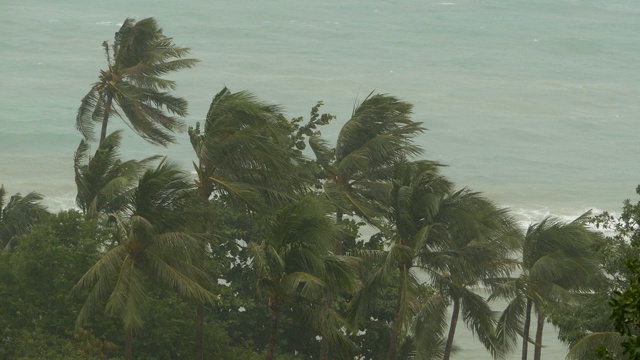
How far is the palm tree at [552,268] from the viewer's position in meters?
25.7

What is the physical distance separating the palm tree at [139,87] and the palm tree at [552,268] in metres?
10.6

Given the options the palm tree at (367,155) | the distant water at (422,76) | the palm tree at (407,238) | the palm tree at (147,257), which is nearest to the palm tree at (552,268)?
the palm tree at (407,238)

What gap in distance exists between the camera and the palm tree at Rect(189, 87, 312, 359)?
931 inches

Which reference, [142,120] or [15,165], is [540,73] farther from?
[142,120]

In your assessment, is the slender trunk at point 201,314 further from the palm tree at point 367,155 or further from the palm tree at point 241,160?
the palm tree at point 367,155

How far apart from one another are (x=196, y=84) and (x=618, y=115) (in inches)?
1117

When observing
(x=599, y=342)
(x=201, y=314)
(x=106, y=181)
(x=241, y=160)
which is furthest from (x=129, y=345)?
(x=599, y=342)

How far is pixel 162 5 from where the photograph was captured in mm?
130375

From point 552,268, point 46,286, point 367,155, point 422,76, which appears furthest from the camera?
point 422,76

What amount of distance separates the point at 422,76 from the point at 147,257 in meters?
81.1

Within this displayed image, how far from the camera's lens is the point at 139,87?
3391 cm

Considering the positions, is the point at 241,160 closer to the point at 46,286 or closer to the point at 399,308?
the point at 399,308

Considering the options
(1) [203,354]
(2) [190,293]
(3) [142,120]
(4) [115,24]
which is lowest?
(1) [203,354]

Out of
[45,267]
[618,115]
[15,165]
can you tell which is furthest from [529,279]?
[618,115]
